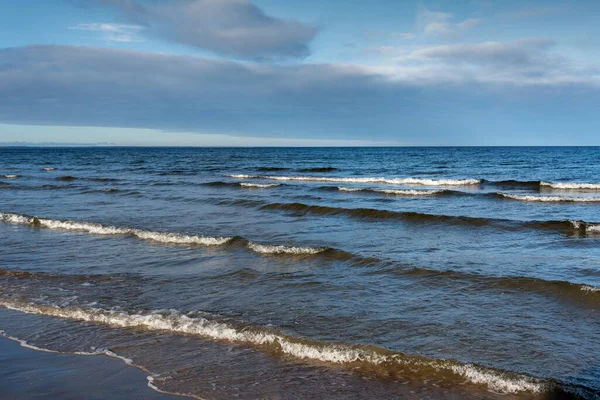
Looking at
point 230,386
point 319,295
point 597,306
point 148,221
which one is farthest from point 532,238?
point 148,221

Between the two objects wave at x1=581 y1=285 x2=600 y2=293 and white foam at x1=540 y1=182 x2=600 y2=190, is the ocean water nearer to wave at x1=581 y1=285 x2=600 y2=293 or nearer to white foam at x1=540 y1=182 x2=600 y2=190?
wave at x1=581 y1=285 x2=600 y2=293

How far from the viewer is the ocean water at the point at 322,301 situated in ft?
19.3

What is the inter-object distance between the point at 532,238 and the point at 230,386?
36.6 feet

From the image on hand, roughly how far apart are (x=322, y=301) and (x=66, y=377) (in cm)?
418

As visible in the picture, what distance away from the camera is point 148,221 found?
1809 cm

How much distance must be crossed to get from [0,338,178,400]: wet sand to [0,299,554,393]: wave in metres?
1.29

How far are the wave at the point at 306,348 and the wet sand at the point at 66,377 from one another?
1285 mm

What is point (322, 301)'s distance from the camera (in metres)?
8.62

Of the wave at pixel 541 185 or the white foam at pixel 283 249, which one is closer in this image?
the white foam at pixel 283 249

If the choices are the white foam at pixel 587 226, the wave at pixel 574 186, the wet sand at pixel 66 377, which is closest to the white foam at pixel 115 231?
the wet sand at pixel 66 377

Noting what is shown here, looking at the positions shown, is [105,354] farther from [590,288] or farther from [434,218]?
[434,218]

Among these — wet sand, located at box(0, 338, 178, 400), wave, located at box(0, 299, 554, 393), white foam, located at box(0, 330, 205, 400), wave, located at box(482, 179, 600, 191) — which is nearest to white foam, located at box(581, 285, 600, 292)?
wave, located at box(0, 299, 554, 393)

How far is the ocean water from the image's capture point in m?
5.89

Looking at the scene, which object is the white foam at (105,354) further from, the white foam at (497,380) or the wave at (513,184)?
the wave at (513,184)
